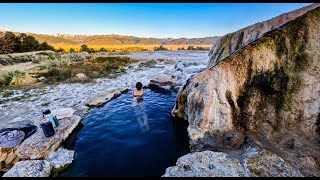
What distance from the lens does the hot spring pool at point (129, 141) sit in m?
6.25

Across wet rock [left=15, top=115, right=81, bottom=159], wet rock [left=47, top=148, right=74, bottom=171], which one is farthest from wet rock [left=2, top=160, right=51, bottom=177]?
wet rock [left=15, top=115, right=81, bottom=159]

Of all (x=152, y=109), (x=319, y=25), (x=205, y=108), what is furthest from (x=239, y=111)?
(x=152, y=109)

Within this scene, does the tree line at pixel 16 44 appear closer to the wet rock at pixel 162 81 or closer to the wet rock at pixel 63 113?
the wet rock at pixel 162 81

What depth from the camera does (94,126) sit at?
367 inches

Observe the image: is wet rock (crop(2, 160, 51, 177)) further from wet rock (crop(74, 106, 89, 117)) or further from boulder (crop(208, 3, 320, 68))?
boulder (crop(208, 3, 320, 68))

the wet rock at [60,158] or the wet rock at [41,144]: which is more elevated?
the wet rock at [41,144]

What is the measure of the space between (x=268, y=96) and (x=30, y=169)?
7010 mm

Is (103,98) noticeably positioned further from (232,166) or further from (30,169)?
(232,166)

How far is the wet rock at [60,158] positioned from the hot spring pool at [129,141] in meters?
0.19

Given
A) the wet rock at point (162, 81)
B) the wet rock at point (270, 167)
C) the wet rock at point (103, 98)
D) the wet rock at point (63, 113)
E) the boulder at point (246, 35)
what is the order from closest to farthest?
the wet rock at point (270, 167) < the wet rock at point (63, 113) < the boulder at point (246, 35) < the wet rock at point (103, 98) < the wet rock at point (162, 81)

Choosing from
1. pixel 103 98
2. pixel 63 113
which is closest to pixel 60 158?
pixel 63 113

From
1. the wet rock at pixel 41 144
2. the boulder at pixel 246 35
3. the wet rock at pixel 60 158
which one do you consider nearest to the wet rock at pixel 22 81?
the wet rock at pixel 41 144

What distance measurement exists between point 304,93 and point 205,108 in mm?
2752

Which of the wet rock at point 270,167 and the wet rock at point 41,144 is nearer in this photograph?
the wet rock at point 270,167
